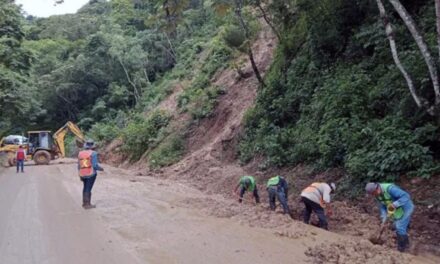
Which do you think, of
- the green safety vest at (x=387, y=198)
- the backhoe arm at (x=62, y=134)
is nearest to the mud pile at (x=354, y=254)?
the green safety vest at (x=387, y=198)

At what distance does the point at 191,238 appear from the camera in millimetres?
9812

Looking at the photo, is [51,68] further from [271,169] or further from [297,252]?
[297,252]

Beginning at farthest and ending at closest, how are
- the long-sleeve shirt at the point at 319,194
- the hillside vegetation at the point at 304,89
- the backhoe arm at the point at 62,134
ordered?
the backhoe arm at the point at 62,134
the hillside vegetation at the point at 304,89
the long-sleeve shirt at the point at 319,194

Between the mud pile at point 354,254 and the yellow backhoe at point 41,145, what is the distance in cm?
2826

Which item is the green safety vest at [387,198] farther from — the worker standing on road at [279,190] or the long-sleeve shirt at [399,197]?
the worker standing on road at [279,190]

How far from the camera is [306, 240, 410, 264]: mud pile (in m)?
8.28

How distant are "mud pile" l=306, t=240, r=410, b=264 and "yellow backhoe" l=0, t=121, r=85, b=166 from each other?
92.7 ft

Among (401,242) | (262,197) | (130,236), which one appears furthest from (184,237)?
(262,197)

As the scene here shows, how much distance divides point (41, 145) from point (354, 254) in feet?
102

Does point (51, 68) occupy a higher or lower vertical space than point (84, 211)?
higher

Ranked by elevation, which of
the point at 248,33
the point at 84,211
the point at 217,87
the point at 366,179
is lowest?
the point at 84,211

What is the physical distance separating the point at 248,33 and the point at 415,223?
13289 millimetres

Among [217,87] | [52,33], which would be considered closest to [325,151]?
[217,87]

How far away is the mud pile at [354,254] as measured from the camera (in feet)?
27.2
